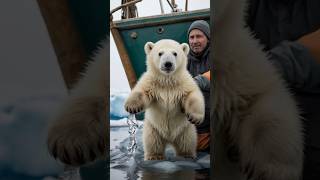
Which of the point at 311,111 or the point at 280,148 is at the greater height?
the point at 311,111

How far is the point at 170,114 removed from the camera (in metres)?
2.03

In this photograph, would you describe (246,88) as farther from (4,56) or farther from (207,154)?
(4,56)

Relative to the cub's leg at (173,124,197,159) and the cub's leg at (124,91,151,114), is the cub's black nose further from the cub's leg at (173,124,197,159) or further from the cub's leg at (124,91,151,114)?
the cub's leg at (173,124,197,159)

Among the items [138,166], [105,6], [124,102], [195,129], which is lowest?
[138,166]

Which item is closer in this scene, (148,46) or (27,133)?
(148,46)

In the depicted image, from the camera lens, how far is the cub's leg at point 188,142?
6.53 feet

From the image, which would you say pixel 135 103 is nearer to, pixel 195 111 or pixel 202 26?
pixel 195 111

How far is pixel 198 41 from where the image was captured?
77.4 inches

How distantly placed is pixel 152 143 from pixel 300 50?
85 cm

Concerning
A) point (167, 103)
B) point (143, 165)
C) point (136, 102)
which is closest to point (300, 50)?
point (167, 103)

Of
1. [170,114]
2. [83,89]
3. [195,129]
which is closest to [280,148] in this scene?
[195,129]

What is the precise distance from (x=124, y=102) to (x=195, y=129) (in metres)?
0.36

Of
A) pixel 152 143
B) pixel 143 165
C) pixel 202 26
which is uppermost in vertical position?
pixel 202 26

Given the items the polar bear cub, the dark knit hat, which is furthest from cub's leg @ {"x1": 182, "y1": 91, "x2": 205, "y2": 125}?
the dark knit hat
